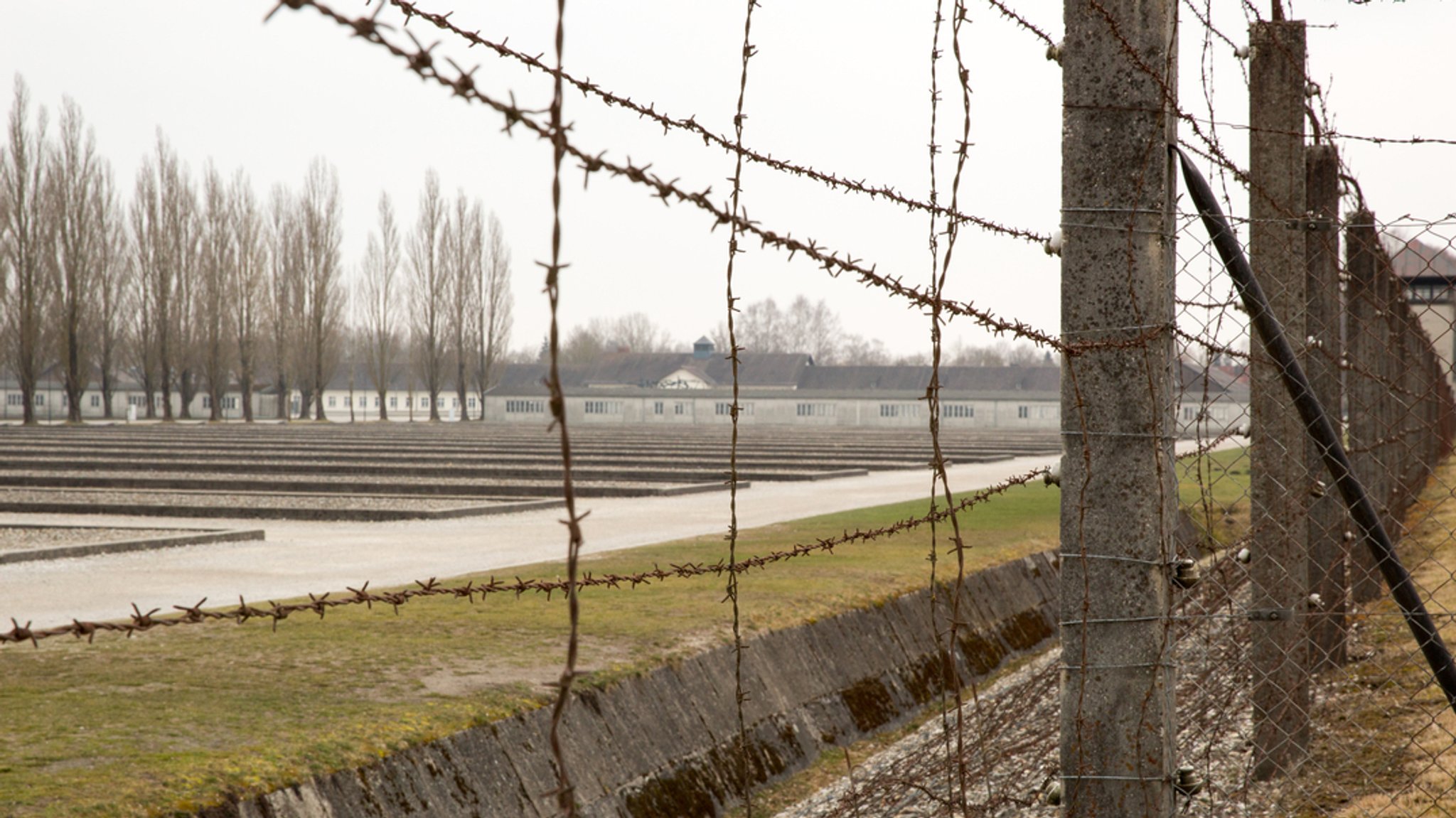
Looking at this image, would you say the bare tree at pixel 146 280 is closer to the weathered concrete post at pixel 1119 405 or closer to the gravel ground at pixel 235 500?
the gravel ground at pixel 235 500

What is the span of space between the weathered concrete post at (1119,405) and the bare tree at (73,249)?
56658 millimetres

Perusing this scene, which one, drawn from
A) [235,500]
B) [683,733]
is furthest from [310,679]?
[235,500]

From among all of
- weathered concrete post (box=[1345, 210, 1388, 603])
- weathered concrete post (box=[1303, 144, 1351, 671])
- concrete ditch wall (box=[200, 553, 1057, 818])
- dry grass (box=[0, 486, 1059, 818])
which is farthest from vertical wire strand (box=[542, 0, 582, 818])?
weathered concrete post (box=[1345, 210, 1388, 603])

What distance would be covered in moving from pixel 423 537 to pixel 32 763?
9647 millimetres

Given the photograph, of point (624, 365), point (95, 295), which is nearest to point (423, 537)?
point (95, 295)

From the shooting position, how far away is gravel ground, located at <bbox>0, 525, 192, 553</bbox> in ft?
41.4

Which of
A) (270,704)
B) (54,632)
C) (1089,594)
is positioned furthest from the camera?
(270,704)

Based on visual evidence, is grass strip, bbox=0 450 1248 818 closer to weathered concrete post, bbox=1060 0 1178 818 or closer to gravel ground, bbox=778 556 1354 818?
weathered concrete post, bbox=1060 0 1178 818

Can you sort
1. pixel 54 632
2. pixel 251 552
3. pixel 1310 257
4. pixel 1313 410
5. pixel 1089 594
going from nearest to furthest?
pixel 54 632, pixel 1089 594, pixel 1313 410, pixel 1310 257, pixel 251 552

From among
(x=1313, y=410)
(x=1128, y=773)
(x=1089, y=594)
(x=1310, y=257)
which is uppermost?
(x=1310, y=257)

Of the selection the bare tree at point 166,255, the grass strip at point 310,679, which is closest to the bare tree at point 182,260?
the bare tree at point 166,255

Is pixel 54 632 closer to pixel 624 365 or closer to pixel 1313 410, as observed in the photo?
pixel 1313 410

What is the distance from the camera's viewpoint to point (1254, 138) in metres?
5.30

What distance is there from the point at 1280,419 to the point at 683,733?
2.84 metres
